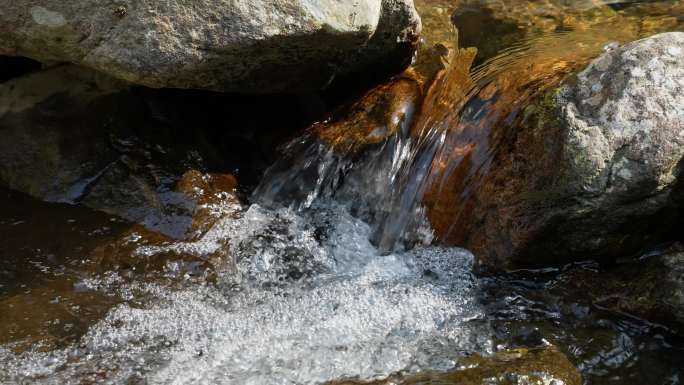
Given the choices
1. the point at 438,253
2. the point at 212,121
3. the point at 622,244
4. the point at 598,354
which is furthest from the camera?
the point at 212,121

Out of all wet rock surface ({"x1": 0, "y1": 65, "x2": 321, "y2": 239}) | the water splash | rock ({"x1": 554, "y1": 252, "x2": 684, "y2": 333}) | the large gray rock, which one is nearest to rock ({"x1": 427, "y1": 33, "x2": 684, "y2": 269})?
rock ({"x1": 554, "y1": 252, "x2": 684, "y2": 333})

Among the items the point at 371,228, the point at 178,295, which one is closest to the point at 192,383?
the point at 178,295

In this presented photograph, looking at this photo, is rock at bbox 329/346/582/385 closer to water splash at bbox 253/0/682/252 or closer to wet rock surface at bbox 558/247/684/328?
wet rock surface at bbox 558/247/684/328

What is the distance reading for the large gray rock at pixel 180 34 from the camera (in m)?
3.33

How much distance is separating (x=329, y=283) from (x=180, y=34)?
152 cm

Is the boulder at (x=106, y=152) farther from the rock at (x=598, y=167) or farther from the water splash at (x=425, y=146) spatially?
the rock at (x=598, y=167)

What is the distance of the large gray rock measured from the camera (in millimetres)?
3326

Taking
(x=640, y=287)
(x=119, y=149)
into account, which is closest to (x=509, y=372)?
(x=640, y=287)

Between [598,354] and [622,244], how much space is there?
23.5 inches

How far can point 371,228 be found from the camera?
13.1 feet

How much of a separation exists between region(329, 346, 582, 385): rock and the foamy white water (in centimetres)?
20

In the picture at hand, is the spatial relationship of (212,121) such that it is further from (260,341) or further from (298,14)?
(260,341)

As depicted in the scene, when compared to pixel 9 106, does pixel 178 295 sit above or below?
below

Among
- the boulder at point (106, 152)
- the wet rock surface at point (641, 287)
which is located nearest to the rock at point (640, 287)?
the wet rock surface at point (641, 287)
